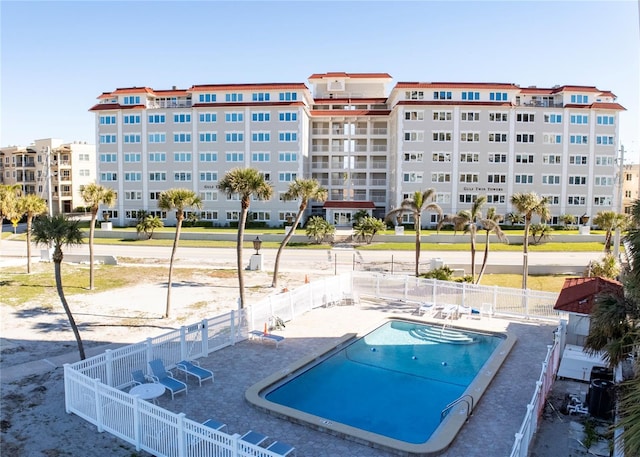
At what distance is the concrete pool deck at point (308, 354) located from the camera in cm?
1138

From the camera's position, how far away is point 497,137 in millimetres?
61344

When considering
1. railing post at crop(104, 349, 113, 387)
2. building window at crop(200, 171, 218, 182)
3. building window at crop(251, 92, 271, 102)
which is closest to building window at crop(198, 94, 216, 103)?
building window at crop(251, 92, 271, 102)

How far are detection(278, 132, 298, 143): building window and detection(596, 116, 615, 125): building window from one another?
128 feet

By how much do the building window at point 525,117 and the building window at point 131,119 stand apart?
50.2 meters

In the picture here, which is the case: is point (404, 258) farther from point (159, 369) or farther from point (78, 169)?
point (78, 169)

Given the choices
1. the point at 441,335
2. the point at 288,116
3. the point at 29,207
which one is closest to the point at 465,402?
the point at 441,335

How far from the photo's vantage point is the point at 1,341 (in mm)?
18359

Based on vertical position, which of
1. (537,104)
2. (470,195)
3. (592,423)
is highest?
(537,104)

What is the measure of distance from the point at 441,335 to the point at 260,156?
154ft

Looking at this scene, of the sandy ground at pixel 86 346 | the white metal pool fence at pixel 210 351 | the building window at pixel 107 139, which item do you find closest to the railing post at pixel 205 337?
the white metal pool fence at pixel 210 351

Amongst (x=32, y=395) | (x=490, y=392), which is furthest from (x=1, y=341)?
(x=490, y=392)

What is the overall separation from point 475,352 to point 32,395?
15.3 metres

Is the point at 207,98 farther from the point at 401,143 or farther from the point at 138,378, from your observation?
the point at 138,378

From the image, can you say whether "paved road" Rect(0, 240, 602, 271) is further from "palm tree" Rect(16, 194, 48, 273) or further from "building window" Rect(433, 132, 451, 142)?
"building window" Rect(433, 132, 451, 142)
